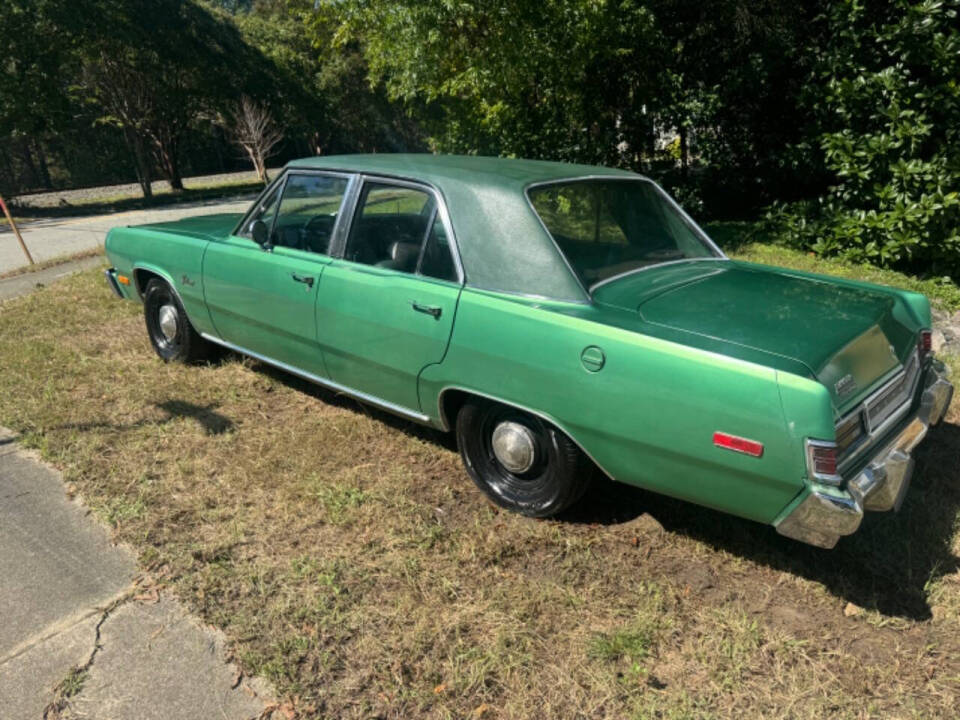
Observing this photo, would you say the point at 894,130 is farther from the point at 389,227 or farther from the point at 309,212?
the point at 309,212

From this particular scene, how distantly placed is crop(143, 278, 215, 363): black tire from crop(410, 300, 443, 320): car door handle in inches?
93.0

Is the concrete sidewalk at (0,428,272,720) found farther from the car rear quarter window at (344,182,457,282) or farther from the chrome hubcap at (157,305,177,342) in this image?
the chrome hubcap at (157,305,177,342)

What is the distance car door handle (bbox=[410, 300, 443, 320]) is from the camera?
3199mm

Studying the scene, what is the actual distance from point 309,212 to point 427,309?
51.0 inches

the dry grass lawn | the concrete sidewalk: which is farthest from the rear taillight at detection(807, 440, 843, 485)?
the concrete sidewalk

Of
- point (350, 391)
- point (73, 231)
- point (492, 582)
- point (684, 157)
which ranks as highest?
point (350, 391)

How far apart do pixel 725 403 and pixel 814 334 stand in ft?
1.70

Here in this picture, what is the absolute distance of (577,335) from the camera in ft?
8.96

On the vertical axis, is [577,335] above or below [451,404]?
above

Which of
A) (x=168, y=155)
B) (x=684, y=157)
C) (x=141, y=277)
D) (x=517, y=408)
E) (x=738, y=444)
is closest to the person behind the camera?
(x=738, y=444)

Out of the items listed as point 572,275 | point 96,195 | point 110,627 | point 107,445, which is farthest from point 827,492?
point 96,195

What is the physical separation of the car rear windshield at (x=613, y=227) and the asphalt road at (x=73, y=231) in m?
9.78

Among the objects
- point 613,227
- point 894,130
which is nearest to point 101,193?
point 894,130

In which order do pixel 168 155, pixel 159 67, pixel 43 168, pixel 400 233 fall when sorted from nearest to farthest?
pixel 400 233 < pixel 159 67 < pixel 168 155 < pixel 43 168
